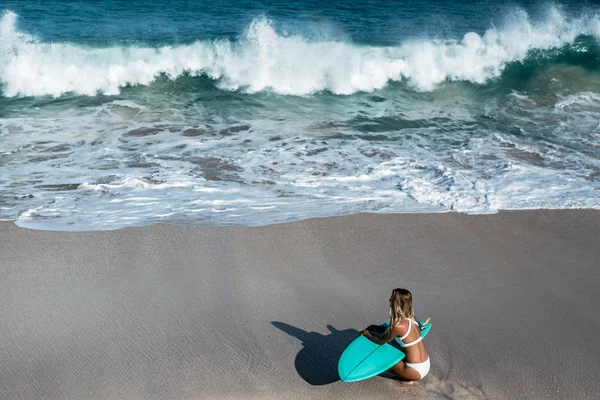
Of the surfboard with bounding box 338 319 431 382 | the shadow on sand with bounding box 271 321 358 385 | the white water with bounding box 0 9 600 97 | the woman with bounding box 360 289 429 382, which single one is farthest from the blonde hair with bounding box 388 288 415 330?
the white water with bounding box 0 9 600 97

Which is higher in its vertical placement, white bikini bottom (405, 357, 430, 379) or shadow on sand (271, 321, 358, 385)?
white bikini bottom (405, 357, 430, 379)

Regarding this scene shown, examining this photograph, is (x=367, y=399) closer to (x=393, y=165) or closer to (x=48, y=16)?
(x=393, y=165)

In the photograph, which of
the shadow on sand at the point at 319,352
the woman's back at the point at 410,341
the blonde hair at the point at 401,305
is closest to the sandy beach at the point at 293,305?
the shadow on sand at the point at 319,352

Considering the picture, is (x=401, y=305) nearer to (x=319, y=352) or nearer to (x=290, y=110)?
(x=319, y=352)

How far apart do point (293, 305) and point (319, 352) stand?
2.04 feet

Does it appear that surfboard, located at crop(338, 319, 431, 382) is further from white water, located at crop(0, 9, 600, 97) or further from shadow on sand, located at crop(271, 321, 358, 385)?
white water, located at crop(0, 9, 600, 97)

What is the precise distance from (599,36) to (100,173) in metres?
12.6

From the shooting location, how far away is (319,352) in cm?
472

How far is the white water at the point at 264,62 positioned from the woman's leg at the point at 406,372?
8737 mm

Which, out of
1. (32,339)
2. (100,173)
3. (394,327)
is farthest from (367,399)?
(100,173)

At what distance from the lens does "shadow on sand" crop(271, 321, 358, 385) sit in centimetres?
447

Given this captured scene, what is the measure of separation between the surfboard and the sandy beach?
142mm

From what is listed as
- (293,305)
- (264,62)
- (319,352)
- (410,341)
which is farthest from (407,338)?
(264,62)

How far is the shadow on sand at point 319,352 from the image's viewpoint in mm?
4469
